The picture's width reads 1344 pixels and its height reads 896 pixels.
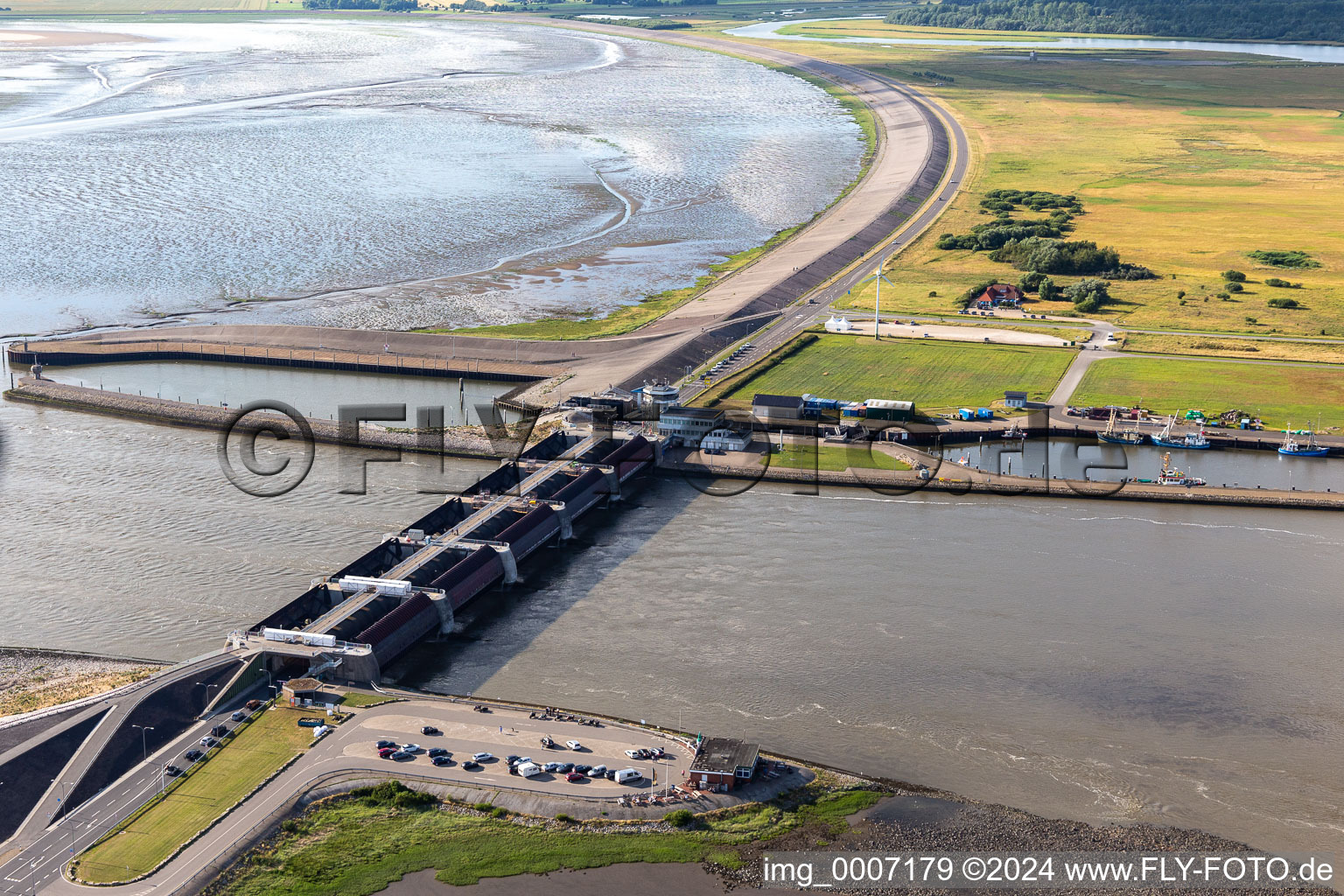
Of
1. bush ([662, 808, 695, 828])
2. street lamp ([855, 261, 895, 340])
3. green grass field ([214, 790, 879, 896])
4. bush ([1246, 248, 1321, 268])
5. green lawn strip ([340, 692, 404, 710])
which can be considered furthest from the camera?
bush ([1246, 248, 1321, 268])

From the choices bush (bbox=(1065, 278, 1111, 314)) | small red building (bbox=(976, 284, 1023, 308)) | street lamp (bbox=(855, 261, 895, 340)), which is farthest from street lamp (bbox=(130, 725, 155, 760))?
bush (bbox=(1065, 278, 1111, 314))

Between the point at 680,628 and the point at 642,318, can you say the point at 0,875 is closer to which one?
the point at 680,628

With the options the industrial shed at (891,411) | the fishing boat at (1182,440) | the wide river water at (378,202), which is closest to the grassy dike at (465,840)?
the industrial shed at (891,411)

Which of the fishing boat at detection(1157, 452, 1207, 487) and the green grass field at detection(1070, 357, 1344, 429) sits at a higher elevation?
the green grass field at detection(1070, 357, 1344, 429)

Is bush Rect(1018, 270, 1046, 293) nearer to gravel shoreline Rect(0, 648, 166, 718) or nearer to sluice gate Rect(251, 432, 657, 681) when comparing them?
sluice gate Rect(251, 432, 657, 681)

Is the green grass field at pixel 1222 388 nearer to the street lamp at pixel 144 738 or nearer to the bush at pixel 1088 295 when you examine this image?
the bush at pixel 1088 295

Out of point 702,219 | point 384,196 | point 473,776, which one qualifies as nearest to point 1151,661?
point 473,776
